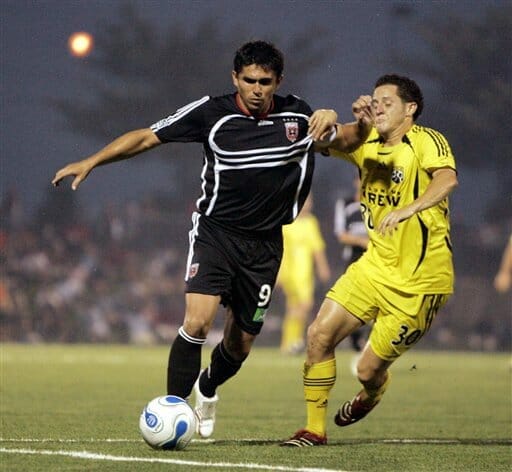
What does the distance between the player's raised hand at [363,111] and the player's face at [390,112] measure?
157 mm

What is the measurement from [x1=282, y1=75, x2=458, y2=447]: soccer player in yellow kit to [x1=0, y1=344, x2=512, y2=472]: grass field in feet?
1.76

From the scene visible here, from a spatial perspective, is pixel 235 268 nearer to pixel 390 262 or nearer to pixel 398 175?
pixel 390 262

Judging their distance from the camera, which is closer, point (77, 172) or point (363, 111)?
point (77, 172)

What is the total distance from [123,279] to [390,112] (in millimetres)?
16413

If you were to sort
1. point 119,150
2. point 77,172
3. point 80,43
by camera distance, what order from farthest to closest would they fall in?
point 80,43 < point 119,150 < point 77,172

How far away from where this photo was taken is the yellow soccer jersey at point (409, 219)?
25.3 feet

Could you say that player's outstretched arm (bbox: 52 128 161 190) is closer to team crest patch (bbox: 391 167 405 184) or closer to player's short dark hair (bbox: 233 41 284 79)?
player's short dark hair (bbox: 233 41 284 79)

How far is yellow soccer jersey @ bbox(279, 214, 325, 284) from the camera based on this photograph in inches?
837

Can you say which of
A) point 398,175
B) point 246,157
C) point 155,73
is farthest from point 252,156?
point 155,73

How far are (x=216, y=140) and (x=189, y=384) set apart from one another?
1391 millimetres

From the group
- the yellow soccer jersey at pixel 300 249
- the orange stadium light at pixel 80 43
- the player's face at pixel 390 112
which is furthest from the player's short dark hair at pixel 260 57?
the orange stadium light at pixel 80 43

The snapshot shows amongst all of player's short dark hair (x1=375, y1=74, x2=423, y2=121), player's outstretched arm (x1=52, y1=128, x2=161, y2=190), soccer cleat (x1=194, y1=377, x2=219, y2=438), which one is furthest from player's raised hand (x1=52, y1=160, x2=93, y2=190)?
player's short dark hair (x1=375, y1=74, x2=423, y2=121)

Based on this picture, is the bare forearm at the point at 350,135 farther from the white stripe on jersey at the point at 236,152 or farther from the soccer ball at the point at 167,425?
the soccer ball at the point at 167,425

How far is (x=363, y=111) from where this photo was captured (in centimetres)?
766
